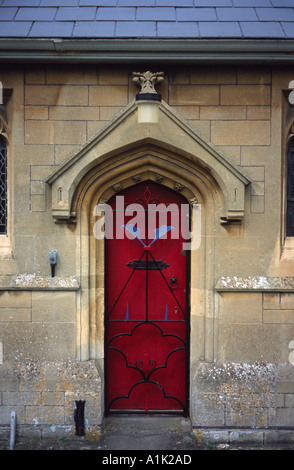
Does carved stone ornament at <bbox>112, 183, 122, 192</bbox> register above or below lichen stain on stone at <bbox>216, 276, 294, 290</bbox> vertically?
above

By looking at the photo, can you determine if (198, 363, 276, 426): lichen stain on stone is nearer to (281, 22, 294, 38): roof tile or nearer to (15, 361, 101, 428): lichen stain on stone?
(15, 361, 101, 428): lichen stain on stone

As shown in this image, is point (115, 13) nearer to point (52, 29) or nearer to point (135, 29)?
point (135, 29)

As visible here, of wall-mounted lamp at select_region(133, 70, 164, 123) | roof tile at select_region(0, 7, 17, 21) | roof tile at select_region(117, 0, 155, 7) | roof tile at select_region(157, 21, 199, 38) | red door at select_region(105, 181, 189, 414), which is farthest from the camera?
red door at select_region(105, 181, 189, 414)

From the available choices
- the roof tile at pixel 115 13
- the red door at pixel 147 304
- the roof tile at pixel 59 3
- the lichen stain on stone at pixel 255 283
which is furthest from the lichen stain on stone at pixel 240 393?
the roof tile at pixel 59 3

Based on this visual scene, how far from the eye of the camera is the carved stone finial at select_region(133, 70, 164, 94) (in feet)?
14.0

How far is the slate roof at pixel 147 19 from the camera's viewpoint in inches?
164

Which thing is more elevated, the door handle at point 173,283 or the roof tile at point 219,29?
the roof tile at point 219,29

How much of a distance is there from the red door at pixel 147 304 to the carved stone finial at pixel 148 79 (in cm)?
106

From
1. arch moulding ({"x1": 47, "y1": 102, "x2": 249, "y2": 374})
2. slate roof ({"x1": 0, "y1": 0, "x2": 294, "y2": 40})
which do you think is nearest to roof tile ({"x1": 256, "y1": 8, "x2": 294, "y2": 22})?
slate roof ({"x1": 0, "y1": 0, "x2": 294, "y2": 40})

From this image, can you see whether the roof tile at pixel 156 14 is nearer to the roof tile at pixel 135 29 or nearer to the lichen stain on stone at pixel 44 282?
the roof tile at pixel 135 29

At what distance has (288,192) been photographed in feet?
15.3

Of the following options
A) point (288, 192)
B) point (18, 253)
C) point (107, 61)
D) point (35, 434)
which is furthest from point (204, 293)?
point (107, 61)

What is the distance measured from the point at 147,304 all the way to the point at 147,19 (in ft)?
10.4

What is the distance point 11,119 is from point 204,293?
2.93 meters
